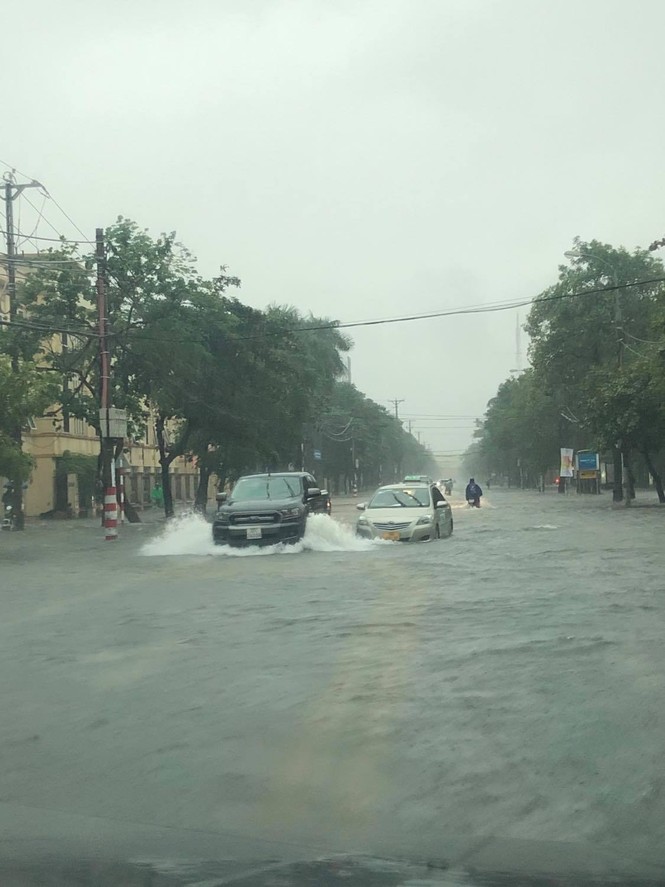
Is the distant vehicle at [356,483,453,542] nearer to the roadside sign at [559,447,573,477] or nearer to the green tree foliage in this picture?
the green tree foliage

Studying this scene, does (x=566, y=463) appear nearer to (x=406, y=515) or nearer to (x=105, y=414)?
(x=105, y=414)

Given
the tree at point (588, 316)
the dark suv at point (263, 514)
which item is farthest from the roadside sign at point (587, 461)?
the dark suv at point (263, 514)

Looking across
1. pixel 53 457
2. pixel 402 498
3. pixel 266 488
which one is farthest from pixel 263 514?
pixel 53 457

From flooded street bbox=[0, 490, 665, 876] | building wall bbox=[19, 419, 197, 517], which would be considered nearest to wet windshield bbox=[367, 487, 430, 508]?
flooded street bbox=[0, 490, 665, 876]

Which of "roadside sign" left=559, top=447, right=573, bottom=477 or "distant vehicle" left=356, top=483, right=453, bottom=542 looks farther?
"roadside sign" left=559, top=447, right=573, bottom=477

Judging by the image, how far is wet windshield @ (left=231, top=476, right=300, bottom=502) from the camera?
2444 cm

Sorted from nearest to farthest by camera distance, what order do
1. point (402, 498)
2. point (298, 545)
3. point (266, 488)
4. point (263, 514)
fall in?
point (263, 514)
point (298, 545)
point (266, 488)
point (402, 498)

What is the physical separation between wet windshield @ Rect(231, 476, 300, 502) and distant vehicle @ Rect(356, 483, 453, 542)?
1646 millimetres

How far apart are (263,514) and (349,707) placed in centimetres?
1506

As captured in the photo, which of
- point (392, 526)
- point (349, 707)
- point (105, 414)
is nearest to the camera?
point (349, 707)

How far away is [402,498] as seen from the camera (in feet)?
86.1

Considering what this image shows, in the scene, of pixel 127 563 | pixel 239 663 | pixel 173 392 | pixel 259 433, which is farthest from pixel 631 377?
pixel 239 663

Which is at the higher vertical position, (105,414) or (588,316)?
(588,316)

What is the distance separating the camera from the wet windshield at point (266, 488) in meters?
24.4
